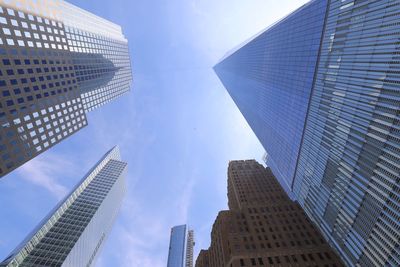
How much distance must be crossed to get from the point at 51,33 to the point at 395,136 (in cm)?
9642

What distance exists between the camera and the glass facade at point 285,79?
65.6 m

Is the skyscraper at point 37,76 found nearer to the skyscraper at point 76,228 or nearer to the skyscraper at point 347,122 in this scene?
the skyscraper at point 76,228

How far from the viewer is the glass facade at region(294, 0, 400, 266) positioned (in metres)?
37.2

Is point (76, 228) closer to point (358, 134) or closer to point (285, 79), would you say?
→ point (285, 79)

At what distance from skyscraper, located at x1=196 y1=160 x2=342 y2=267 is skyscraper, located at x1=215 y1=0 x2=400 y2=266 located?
12452 mm

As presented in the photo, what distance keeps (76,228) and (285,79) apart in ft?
438

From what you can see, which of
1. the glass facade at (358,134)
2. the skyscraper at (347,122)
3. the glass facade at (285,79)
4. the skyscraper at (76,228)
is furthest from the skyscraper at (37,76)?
the glass facade at (358,134)

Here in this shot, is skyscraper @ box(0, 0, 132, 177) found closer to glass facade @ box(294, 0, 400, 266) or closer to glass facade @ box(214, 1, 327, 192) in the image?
glass facade @ box(214, 1, 327, 192)

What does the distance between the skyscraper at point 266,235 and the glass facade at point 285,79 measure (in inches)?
521

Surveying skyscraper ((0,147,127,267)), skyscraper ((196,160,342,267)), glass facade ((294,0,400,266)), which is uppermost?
glass facade ((294,0,400,266))

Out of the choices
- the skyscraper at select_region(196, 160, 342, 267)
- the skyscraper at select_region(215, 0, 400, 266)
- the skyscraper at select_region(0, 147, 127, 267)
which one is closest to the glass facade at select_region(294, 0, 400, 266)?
the skyscraper at select_region(215, 0, 400, 266)

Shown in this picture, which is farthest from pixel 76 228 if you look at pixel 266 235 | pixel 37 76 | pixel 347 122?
pixel 347 122

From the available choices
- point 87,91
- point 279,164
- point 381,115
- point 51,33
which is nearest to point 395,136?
point 381,115

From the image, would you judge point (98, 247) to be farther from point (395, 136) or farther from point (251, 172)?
point (395, 136)
